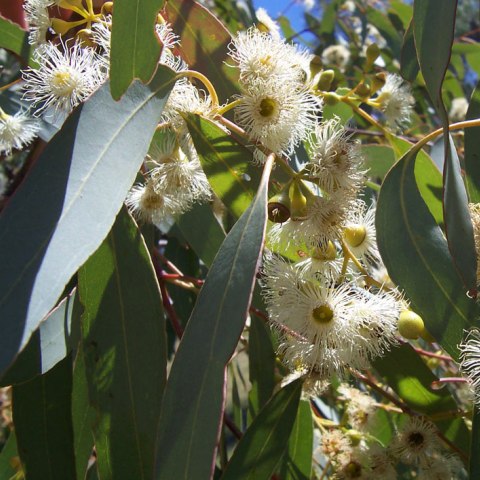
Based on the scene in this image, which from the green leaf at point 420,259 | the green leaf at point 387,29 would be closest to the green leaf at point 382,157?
the green leaf at point 420,259

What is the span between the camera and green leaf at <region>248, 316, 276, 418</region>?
1696mm

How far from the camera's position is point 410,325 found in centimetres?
122

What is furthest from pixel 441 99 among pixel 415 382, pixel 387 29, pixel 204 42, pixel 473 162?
pixel 387 29

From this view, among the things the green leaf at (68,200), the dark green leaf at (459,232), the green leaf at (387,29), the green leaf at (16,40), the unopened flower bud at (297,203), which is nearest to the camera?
the green leaf at (68,200)

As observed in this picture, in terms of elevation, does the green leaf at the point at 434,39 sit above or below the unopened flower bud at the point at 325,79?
below

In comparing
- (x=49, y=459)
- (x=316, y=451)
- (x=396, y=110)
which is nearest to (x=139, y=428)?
(x=49, y=459)

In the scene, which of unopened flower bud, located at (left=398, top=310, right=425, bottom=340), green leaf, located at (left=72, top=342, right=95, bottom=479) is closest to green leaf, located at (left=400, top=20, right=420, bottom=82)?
unopened flower bud, located at (left=398, top=310, right=425, bottom=340)

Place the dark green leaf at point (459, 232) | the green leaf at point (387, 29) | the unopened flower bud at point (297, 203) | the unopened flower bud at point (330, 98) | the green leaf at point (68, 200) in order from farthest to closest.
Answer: the green leaf at point (387, 29) < the unopened flower bud at point (330, 98) < the unopened flower bud at point (297, 203) < the dark green leaf at point (459, 232) < the green leaf at point (68, 200)

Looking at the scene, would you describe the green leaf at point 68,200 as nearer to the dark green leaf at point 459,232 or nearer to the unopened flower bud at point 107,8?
the unopened flower bud at point 107,8

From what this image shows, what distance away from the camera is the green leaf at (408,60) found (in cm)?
157

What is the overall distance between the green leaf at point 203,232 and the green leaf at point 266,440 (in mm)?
362

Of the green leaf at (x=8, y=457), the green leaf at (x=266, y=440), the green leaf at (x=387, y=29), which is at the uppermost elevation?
the green leaf at (x=387, y=29)

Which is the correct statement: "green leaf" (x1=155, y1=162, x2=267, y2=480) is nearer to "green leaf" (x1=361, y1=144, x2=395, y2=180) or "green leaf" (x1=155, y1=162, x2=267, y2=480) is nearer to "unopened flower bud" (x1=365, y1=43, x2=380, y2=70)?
"unopened flower bud" (x1=365, y1=43, x2=380, y2=70)

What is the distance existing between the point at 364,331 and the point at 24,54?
1025 millimetres
